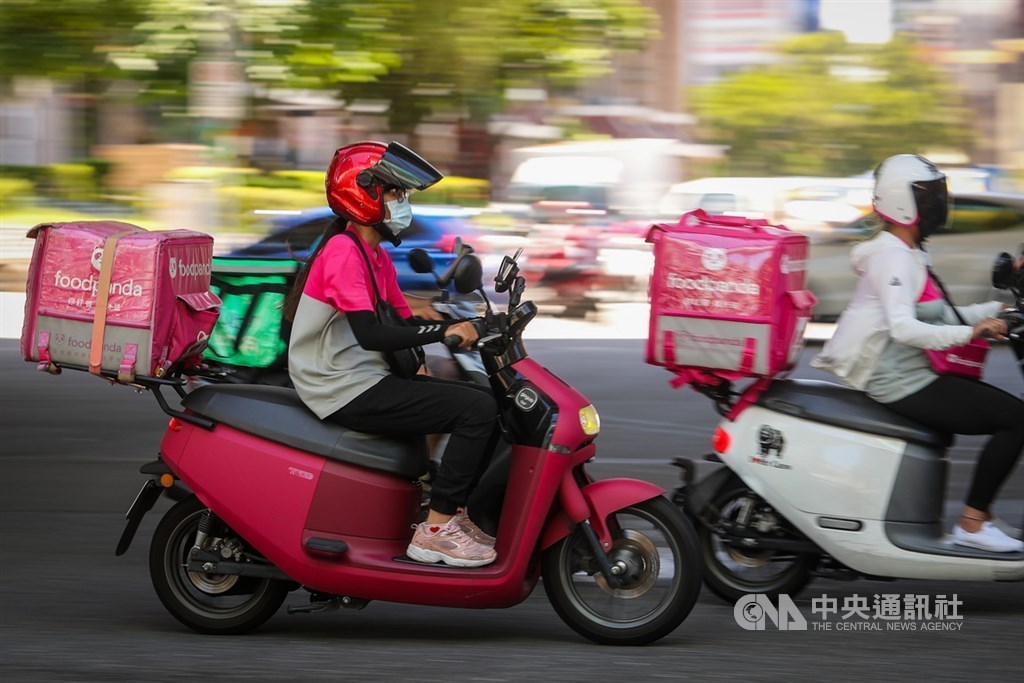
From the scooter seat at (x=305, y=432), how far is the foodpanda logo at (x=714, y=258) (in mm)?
1255

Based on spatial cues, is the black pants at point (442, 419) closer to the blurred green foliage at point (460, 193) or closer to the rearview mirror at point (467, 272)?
the rearview mirror at point (467, 272)

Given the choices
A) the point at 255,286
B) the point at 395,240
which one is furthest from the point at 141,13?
the point at 395,240

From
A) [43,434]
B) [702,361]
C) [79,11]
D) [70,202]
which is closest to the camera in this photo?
[702,361]

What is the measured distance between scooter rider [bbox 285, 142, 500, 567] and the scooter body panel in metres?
1.16

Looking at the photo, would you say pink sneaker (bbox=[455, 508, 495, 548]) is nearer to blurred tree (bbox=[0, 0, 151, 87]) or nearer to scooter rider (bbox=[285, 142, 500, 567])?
scooter rider (bbox=[285, 142, 500, 567])

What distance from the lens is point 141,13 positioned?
71.4 feet

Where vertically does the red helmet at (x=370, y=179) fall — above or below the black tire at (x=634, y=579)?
above

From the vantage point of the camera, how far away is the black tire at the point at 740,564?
5723 millimetres

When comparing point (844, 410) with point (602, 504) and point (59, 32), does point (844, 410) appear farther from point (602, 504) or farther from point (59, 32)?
point (59, 32)

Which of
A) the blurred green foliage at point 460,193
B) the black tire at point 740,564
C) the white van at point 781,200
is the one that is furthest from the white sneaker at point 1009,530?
the blurred green foliage at point 460,193

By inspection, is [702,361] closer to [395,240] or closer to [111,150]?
[395,240]

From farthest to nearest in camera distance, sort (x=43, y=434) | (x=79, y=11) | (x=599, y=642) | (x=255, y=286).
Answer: (x=79, y=11) → (x=43, y=434) → (x=255, y=286) → (x=599, y=642)

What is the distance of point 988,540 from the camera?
5.56 meters

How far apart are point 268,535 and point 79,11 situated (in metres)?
18.2
